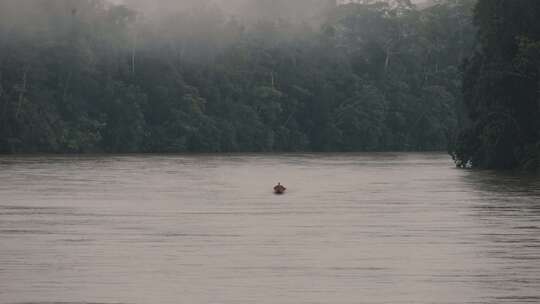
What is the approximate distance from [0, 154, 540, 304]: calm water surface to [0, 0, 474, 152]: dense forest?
4891 centimetres

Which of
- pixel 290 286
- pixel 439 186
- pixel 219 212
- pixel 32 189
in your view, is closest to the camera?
pixel 290 286

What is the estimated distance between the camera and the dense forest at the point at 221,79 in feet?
331

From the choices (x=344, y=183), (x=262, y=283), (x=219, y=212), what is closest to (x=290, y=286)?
(x=262, y=283)

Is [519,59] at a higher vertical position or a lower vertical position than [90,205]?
higher

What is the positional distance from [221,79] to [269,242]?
Answer: 89.5 metres

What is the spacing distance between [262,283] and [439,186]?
1180 inches

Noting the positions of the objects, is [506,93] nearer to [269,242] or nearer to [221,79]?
[269,242]

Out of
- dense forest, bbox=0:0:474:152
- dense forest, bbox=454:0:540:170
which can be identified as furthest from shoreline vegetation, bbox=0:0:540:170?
dense forest, bbox=454:0:540:170

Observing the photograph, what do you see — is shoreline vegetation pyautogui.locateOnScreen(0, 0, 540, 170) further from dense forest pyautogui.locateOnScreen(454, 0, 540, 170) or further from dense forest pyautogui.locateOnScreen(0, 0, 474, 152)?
dense forest pyautogui.locateOnScreen(454, 0, 540, 170)

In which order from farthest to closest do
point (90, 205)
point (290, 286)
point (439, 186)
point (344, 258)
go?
point (439, 186)
point (90, 205)
point (344, 258)
point (290, 286)

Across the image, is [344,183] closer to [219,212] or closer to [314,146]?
[219,212]

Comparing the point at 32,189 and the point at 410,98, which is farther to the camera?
the point at 410,98

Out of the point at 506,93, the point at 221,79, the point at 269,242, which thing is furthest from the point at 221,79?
the point at 269,242

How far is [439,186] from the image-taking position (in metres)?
49.1
